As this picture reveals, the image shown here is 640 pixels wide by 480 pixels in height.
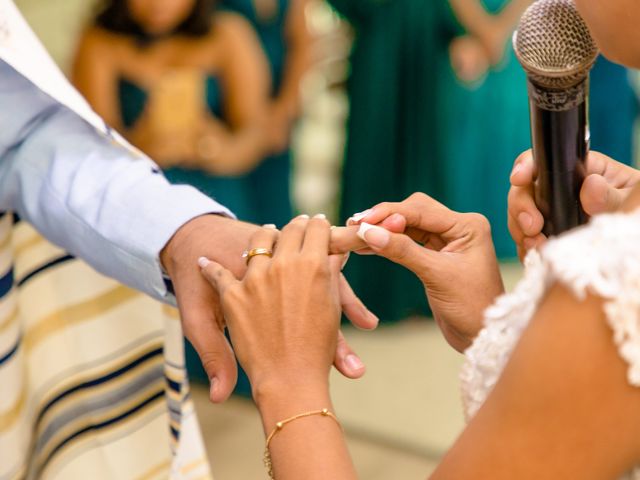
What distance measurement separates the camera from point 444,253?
1171 mm

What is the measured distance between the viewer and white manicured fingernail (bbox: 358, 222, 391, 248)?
1104 millimetres

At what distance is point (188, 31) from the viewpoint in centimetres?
301

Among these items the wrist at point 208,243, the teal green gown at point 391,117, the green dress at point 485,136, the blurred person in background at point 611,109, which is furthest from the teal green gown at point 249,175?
the wrist at point 208,243

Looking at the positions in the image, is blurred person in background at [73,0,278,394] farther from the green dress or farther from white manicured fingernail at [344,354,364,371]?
white manicured fingernail at [344,354,364,371]

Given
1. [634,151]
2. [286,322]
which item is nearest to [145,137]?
[634,151]

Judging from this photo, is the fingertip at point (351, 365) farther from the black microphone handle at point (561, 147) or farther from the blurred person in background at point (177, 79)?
the blurred person in background at point (177, 79)

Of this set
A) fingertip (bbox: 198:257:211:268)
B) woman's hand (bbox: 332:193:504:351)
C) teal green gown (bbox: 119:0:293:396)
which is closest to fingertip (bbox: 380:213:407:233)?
woman's hand (bbox: 332:193:504:351)

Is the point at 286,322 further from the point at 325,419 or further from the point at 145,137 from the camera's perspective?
the point at 145,137

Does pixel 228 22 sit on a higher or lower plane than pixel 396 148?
higher

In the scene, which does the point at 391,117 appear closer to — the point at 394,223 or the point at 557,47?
the point at 394,223

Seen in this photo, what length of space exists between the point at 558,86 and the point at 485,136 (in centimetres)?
232

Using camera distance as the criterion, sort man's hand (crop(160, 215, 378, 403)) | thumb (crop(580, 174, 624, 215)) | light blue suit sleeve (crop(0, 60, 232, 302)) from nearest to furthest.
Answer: thumb (crop(580, 174, 624, 215))
man's hand (crop(160, 215, 378, 403))
light blue suit sleeve (crop(0, 60, 232, 302))

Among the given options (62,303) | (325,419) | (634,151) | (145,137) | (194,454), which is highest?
(325,419)

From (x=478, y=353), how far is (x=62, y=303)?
0.64 meters
